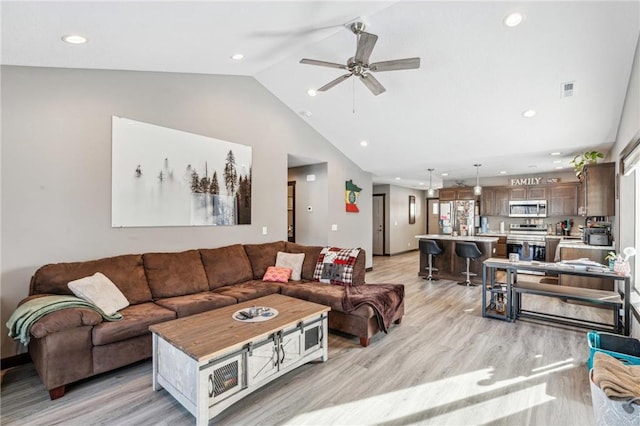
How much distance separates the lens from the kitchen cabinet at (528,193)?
735cm

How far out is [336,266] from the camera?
401 cm

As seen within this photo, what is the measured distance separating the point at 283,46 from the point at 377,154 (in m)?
3.24

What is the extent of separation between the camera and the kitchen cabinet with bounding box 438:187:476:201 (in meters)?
8.01

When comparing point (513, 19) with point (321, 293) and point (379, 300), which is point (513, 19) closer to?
point (379, 300)

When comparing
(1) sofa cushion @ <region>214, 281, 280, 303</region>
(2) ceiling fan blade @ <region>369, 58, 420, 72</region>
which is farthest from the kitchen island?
(2) ceiling fan blade @ <region>369, 58, 420, 72</region>

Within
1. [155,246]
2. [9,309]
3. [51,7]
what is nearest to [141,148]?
[155,246]

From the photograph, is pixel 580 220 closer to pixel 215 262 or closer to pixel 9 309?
pixel 215 262

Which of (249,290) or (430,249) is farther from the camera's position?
(430,249)

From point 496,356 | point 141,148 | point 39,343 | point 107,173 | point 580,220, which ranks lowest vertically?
point 496,356

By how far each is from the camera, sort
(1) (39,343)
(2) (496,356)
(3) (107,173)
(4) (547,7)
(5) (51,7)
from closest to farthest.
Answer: (5) (51,7) → (1) (39,343) → (4) (547,7) → (2) (496,356) → (3) (107,173)

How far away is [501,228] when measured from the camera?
801 centimetres

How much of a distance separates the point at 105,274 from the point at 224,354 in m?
1.83

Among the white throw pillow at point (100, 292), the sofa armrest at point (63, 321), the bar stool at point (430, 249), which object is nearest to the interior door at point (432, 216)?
the bar stool at point (430, 249)

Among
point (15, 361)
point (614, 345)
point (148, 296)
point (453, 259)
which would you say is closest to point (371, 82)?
point (614, 345)
